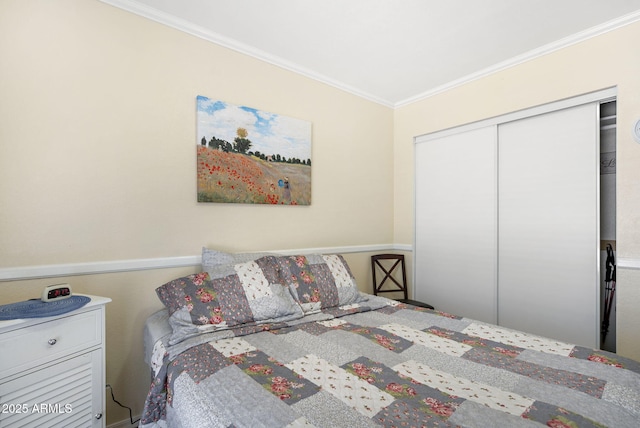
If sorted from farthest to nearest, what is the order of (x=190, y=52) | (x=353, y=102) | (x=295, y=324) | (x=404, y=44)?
1. (x=353, y=102)
2. (x=404, y=44)
3. (x=190, y=52)
4. (x=295, y=324)

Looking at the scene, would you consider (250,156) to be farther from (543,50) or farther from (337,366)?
(543,50)

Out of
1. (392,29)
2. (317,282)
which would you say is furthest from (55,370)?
(392,29)

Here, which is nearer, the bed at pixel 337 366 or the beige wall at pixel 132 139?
the bed at pixel 337 366

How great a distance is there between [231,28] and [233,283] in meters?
1.72

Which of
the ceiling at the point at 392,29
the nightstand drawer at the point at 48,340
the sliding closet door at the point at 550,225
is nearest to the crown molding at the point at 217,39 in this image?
the ceiling at the point at 392,29

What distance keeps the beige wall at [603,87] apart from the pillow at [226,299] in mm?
2140

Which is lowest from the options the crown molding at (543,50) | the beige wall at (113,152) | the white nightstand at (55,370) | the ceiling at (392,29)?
the white nightstand at (55,370)

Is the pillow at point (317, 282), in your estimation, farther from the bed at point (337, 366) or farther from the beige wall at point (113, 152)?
the beige wall at point (113, 152)

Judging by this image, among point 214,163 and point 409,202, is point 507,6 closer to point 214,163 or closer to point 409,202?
point 409,202

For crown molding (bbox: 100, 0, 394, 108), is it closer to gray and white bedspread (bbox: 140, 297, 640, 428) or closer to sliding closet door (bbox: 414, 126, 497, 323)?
sliding closet door (bbox: 414, 126, 497, 323)

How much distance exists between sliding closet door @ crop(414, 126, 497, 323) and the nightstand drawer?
2.82 metres

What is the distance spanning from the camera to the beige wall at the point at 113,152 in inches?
64.2

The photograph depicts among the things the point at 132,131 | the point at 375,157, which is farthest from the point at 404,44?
the point at 132,131

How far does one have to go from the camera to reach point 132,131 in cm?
194
